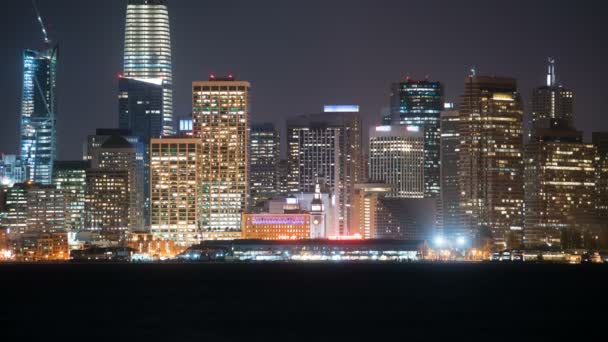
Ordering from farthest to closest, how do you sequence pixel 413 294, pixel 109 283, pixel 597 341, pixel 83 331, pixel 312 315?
pixel 109 283 < pixel 413 294 < pixel 312 315 < pixel 83 331 < pixel 597 341

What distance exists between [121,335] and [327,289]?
6915cm

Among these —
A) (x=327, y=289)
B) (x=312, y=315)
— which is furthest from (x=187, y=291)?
(x=312, y=315)

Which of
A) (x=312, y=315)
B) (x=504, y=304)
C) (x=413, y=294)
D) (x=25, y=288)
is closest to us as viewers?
(x=312, y=315)

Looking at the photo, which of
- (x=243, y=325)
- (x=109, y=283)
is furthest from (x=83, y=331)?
(x=109, y=283)

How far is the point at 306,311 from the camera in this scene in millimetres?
138375

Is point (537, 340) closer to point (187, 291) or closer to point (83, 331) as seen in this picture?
point (83, 331)

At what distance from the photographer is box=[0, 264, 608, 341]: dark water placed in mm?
114312

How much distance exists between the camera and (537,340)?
107875 mm

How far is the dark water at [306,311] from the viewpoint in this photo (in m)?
114

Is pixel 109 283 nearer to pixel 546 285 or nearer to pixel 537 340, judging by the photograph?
pixel 546 285

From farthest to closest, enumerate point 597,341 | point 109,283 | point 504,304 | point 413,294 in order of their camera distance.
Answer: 1. point 109,283
2. point 413,294
3. point 504,304
4. point 597,341

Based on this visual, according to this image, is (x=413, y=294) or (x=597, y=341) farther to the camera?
(x=413, y=294)

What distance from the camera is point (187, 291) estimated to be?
176375mm

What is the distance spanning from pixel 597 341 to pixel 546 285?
268 feet
